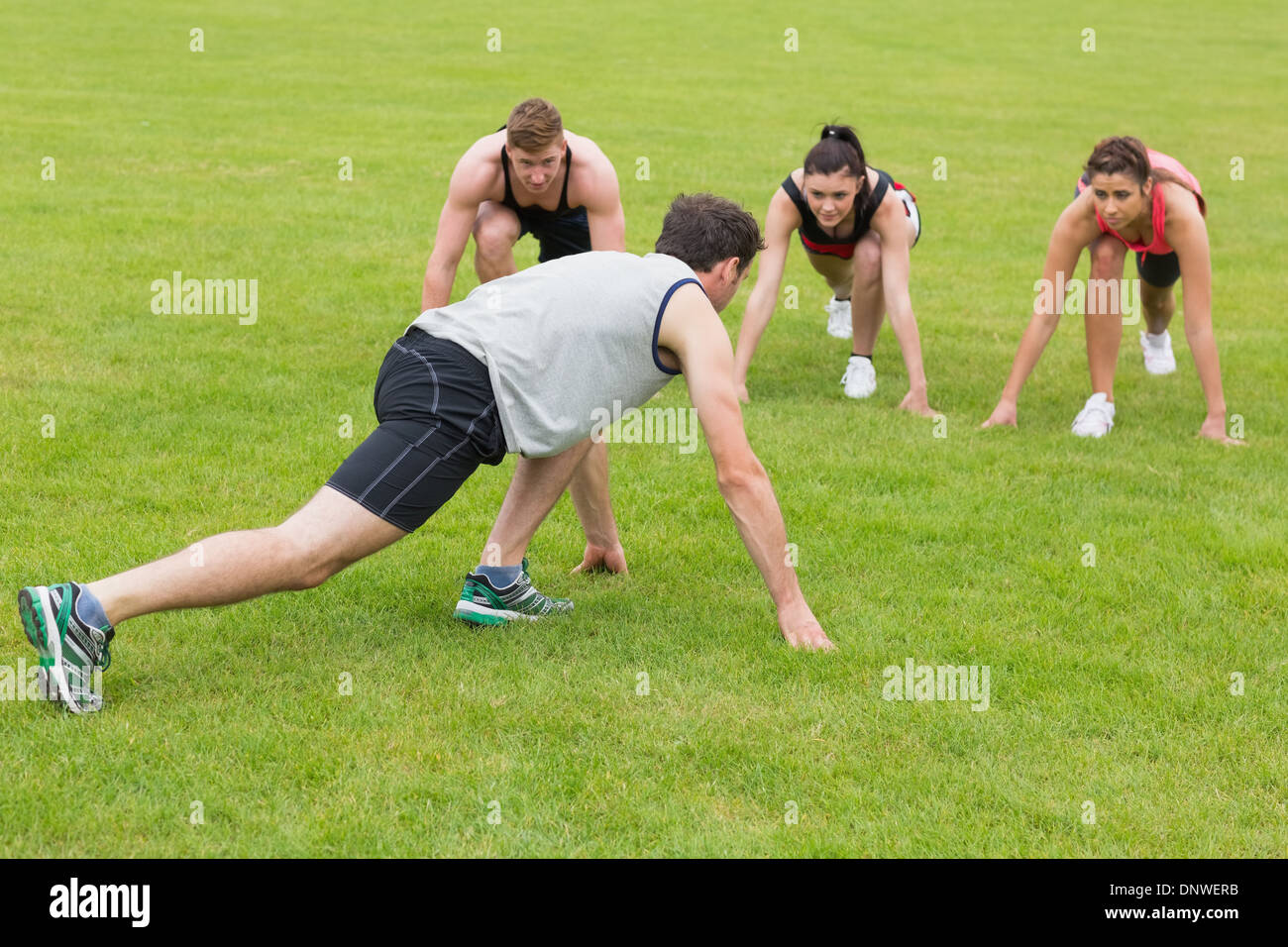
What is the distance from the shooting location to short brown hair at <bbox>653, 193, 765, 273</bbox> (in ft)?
15.6

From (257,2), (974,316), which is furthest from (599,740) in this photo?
(257,2)

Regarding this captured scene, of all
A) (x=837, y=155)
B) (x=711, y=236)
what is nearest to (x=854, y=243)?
(x=837, y=155)

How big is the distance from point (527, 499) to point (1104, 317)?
169 inches

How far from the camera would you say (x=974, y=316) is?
422 inches

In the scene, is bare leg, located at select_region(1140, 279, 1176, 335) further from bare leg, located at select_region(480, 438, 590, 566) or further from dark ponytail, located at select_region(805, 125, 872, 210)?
bare leg, located at select_region(480, 438, 590, 566)

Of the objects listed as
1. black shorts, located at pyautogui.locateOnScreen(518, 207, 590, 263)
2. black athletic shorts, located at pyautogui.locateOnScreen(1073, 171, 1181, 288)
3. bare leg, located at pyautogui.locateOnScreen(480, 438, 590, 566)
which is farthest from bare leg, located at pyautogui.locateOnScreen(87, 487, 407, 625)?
black athletic shorts, located at pyautogui.locateOnScreen(1073, 171, 1181, 288)

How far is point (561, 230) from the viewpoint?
7148 mm

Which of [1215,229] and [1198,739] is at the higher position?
[1215,229]

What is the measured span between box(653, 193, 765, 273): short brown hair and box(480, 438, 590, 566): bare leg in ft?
2.90

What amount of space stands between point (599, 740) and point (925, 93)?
22.0 metres

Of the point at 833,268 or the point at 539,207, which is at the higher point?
the point at 539,207

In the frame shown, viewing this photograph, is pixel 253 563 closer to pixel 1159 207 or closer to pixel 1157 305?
pixel 1159 207

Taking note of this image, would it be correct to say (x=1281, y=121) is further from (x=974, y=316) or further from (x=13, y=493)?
(x=13, y=493)

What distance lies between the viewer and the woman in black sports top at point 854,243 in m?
7.87
